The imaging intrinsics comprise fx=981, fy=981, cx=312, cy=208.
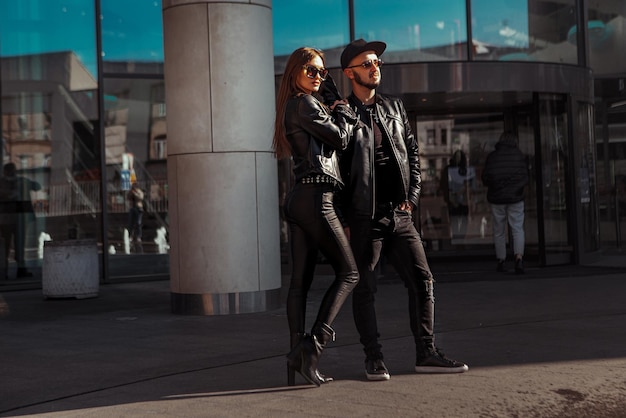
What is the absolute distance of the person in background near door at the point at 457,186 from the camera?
52.9 feet

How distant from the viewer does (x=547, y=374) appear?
588 centimetres

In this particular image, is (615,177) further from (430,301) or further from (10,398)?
(10,398)

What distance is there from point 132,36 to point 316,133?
371 inches

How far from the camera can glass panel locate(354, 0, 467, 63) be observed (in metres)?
13.8

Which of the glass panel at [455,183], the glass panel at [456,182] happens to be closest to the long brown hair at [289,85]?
the glass panel at [456,182]

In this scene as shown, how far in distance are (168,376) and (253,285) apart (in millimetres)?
3420

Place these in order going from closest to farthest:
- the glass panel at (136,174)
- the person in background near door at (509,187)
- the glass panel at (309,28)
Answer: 1. the person in background near door at (509,187)
2. the glass panel at (309,28)
3. the glass panel at (136,174)

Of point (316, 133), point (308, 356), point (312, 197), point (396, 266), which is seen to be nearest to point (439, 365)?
point (396, 266)

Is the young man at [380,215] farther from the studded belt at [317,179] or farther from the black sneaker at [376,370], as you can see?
the studded belt at [317,179]

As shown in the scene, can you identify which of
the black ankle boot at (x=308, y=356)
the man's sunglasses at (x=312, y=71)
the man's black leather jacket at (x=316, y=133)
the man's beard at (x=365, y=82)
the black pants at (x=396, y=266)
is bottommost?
the black ankle boot at (x=308, y=356)

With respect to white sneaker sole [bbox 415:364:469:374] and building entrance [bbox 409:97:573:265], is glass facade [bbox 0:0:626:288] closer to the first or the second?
building entrance [bbox 409:97:573:265]

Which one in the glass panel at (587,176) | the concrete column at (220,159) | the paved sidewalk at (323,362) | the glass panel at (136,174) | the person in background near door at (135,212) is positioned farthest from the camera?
the person in background near door at (135,212)

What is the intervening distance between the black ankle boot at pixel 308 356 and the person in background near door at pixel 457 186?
1066 cm

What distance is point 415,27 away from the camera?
1389 centimetres
